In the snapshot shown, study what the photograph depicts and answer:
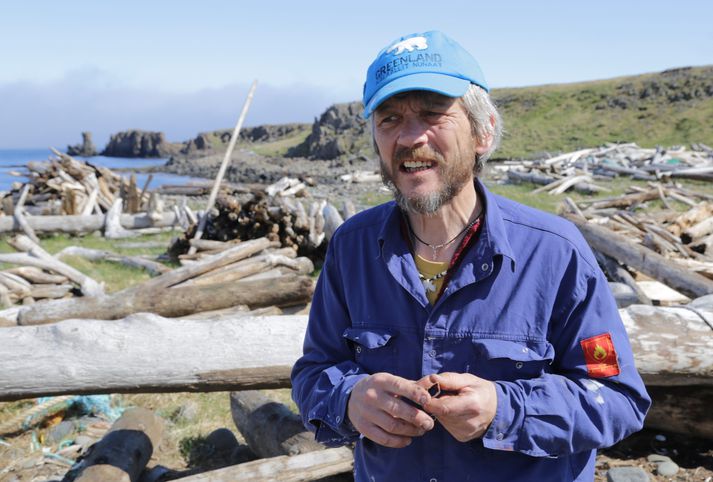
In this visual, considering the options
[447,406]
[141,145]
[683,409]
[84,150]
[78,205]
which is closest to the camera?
[447,406]

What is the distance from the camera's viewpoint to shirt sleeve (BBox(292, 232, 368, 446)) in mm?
2008

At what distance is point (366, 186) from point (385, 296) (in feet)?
97.7

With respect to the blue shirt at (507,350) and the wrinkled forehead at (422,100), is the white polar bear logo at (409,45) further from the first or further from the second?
the blue shirt at (507,350)

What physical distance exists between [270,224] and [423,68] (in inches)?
416

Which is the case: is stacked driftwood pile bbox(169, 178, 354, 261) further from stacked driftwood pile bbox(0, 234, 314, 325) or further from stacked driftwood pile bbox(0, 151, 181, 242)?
stacked driftwood pile bbox(0, 151, 181, 242)

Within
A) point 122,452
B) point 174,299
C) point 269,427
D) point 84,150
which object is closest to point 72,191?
point 174,299

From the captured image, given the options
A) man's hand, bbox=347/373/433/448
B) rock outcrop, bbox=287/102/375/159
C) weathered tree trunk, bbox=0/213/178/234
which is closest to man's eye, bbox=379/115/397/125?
man's hand, bbox=347/373/433/448

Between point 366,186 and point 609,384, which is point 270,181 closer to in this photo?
point 366,186

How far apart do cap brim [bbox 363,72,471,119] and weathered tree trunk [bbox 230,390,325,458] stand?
241 cm

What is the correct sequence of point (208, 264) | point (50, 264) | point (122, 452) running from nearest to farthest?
1. point (122, 452)
2. point (208, 264)
3. point (50, 264)

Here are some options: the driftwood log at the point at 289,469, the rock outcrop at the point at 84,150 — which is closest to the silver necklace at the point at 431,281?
the driftwood log at the point at 289,469

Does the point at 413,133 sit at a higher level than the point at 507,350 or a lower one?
higher

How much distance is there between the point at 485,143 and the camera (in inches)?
85.7

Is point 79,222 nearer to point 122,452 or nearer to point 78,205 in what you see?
point 78,205
